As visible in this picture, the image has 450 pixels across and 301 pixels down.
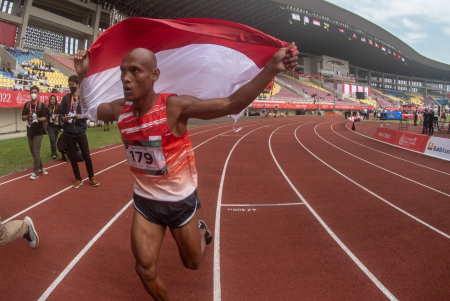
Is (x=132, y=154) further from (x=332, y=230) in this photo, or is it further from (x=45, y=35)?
(x=45, y=35)

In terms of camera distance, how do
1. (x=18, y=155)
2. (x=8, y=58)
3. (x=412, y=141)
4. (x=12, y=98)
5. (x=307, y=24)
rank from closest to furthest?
(x=18, y=155) → (x=412, y=141) → (x=12, y=98) → (x=8, y=58) → (x=307, y=24)

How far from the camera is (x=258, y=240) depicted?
3.71 metres

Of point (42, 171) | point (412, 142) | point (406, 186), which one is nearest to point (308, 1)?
point (412, 142)

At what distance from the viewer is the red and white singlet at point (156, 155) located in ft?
6.39

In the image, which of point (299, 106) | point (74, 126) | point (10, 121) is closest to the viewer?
point (74, 126)

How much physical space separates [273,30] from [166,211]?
48.6 meters

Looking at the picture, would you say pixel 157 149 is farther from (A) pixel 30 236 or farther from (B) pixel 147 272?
(A) pixel 30 236

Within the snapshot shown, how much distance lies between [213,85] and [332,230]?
2.84 m

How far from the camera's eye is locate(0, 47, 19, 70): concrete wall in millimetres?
21703

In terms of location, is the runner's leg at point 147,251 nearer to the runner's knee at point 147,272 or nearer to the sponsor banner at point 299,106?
the runner's knee at point 147,272

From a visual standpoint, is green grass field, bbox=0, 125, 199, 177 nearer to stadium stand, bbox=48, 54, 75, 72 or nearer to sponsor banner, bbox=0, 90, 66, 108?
sponsor banner, bbox=0, 90, 66, 108

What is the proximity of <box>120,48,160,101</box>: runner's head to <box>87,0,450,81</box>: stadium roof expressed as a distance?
3434 centimetres

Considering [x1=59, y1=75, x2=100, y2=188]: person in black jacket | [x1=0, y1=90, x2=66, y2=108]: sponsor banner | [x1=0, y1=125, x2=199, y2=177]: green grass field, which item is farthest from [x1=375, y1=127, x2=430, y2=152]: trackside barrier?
[x1=0, y1=90, x2=66, y2=108]: sponsor banner

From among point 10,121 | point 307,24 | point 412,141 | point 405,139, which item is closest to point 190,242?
point 412,141
